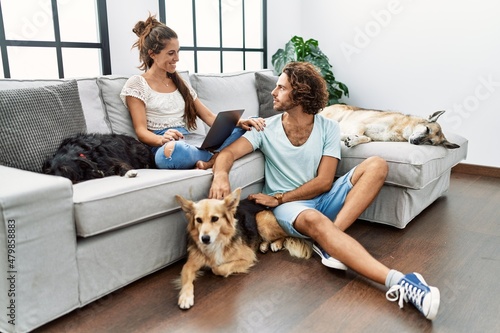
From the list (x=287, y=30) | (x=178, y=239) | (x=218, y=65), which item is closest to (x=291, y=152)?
(x=178, y=239)

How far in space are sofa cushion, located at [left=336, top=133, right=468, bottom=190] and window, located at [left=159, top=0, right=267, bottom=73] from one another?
182cm

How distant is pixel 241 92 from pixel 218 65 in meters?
0.93

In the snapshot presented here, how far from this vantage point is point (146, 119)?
8.09 feet

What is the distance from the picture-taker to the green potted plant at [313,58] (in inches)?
174

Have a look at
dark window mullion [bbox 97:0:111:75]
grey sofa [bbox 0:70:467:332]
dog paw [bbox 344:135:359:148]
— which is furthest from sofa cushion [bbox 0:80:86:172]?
dog paw [bbox 344:135:359:148]

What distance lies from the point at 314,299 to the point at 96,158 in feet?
3.88

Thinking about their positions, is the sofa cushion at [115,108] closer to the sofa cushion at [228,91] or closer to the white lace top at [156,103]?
the white lace top at [156,103]

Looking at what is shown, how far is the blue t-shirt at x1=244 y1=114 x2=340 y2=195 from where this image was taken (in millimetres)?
2334

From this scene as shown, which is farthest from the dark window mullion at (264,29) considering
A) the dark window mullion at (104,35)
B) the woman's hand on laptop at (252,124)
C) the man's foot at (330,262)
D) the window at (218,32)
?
the man's foot at (330,262)

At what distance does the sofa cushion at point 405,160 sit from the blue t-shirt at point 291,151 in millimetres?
409

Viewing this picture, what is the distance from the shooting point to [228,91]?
331 cm

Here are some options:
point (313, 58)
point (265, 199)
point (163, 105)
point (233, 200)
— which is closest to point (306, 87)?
point (265, 199)

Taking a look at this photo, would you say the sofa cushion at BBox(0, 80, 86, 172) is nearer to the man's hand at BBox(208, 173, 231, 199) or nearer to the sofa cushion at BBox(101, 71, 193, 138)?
the sofa cushion at BBox(101, 71, 193, 138)

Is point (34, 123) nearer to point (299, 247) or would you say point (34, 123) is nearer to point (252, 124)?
point (252, 124)
